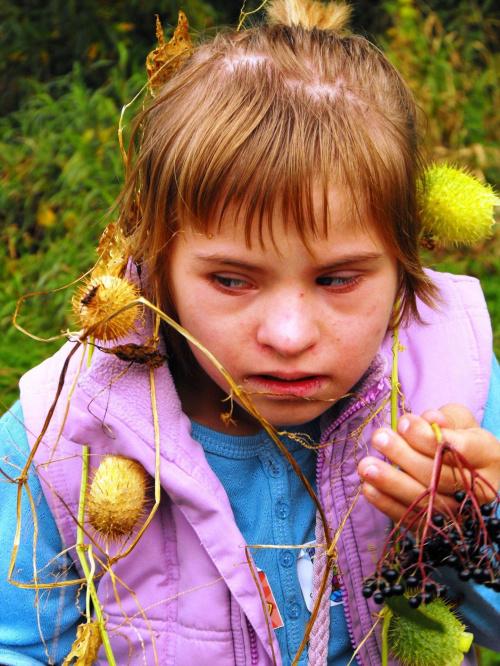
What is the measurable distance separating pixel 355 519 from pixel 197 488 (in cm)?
35

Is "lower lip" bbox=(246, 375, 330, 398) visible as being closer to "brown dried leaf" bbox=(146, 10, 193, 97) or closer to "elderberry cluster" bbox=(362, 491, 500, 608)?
"elderberry cluster" bbox=(362, 491, 500, 608)

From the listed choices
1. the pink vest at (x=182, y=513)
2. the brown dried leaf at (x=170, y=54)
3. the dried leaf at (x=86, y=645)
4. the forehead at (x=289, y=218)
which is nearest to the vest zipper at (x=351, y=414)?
the pink vest at (x=182, y=513)

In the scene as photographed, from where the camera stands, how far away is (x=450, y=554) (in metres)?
1.18

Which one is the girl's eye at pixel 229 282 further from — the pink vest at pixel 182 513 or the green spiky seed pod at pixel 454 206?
the green spiky seed pod at pixel 454 206

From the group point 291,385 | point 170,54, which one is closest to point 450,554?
point 291,385

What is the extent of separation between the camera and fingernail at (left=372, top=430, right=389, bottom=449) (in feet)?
4.20

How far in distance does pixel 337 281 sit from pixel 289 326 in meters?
0.15

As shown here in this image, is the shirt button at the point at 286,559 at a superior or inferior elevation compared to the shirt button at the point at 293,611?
superior

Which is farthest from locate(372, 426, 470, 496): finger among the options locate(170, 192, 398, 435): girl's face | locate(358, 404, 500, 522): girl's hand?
locate(170, 192, 398, 435): girl's face

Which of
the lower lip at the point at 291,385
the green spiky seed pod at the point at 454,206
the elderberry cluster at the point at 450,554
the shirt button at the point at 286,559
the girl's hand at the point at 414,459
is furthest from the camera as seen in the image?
the shirt button at the point at 286,559

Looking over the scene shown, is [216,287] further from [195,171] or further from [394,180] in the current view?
[394,180]

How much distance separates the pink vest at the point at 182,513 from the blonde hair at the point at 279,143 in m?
0.20

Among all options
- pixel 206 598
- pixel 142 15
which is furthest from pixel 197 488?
pixel 142 15

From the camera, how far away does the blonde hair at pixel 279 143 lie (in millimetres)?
1296
